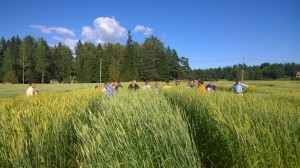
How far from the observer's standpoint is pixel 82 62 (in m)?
84.0

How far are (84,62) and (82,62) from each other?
44.9 inches

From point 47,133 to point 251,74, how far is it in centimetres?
13620

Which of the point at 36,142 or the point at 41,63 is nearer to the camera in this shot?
the point at 36,142

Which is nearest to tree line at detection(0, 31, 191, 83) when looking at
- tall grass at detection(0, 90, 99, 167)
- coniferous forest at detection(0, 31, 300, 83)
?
coniferous forest at detection(0, 31, 300, 83)

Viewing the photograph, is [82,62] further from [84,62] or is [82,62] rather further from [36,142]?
[36,142]

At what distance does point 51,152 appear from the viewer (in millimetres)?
3295

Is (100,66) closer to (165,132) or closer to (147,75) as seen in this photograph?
(147,75)

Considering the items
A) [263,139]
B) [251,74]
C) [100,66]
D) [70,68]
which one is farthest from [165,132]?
[251,74]

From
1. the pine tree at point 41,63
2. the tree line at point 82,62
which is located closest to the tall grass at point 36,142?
the tree line at point 82,62

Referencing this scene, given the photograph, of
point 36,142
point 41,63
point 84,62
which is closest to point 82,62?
point 84,62

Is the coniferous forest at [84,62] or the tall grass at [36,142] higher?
the coniferous forest at [84,62]

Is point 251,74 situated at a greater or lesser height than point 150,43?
lesser

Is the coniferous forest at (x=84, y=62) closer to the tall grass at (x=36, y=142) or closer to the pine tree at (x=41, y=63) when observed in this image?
the pine tree at (x=41, y=63)

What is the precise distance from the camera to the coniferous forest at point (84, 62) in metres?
73.7
